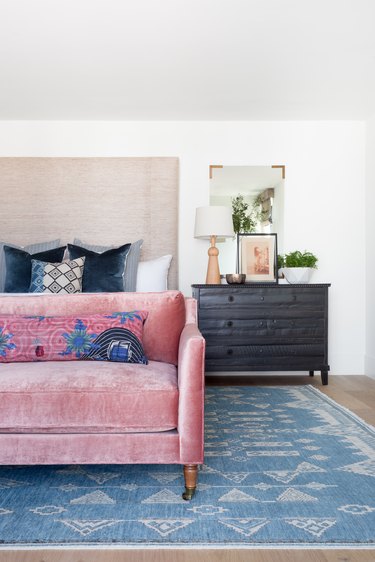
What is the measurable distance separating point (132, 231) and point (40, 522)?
3.52 metres

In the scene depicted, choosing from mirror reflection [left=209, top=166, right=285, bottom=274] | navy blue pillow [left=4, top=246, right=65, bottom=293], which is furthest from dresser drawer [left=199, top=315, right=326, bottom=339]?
navy blue pillow [left=4, top=246, right=65, bottom=293]

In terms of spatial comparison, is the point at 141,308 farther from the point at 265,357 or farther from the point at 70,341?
the point at 265,357

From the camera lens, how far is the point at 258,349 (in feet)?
15.2

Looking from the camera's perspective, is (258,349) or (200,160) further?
(200,160)

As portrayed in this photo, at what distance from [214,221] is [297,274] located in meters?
0.89

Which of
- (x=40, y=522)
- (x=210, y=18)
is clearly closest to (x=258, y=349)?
(x=210, y=18)

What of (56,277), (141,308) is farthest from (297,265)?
(141,308)

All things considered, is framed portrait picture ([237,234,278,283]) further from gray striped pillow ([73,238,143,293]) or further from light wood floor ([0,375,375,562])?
light wood floor ([0,375,375,562])

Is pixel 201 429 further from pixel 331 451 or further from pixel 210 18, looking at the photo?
pixel 210 18

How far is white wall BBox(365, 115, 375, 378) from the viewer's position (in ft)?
16.6

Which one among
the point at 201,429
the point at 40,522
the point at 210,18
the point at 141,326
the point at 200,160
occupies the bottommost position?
the point at 40,522

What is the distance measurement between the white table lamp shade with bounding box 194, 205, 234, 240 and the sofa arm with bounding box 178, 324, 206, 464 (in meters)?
2.88

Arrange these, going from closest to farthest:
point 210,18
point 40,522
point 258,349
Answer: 1. point 40,522
2. point 210,18
3. point 258,349

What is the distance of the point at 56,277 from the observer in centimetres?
425
